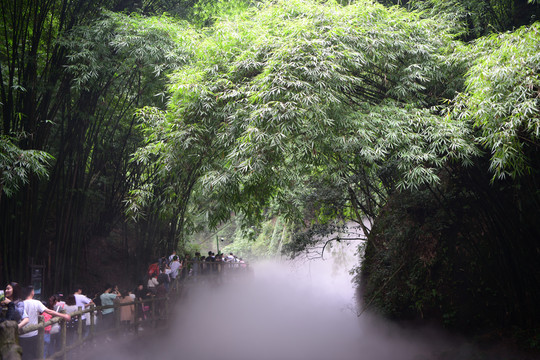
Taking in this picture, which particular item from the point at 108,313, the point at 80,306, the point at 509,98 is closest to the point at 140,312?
the point at 108,313

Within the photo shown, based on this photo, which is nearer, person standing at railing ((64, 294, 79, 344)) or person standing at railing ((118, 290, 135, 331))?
person standing at railing ((64, 294, 79, 344))

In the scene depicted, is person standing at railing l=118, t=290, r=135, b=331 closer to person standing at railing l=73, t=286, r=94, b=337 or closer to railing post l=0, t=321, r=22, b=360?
person standing at railing l=73, t=286, r=94, b=337

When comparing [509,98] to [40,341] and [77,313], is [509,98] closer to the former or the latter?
[40,341]

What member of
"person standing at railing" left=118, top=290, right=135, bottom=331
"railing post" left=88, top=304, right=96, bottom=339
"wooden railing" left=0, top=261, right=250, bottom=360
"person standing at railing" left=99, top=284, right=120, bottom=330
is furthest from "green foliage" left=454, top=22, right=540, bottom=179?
"person standing at railing" left=118, top=290, right=135, bottom=331

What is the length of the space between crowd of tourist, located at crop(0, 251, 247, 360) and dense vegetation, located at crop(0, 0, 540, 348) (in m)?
1.28

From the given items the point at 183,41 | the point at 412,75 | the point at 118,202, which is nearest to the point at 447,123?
the point at 412,75

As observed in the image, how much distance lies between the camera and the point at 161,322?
8.52 m

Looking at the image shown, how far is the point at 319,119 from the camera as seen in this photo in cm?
483

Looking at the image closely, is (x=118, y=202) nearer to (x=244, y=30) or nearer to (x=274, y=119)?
(x=244, y=30)

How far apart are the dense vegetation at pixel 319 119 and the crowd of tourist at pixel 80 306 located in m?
1.28

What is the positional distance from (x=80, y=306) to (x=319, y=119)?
3995 millimetres

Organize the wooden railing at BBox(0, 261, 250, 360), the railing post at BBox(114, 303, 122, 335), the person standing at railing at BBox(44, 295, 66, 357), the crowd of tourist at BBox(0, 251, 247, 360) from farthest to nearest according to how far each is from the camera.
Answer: the railing post at BBox(114, 303, 122, 335) < the person standing at railing at BBox(44, 295, 66, 357) < the wooden railing at BBox(0, 261, 250, 360) < the crowd of tourist at BBox(0, 251, 247, 360)

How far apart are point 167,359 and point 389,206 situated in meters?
4.79

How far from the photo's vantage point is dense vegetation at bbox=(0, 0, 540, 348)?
4.70 m
